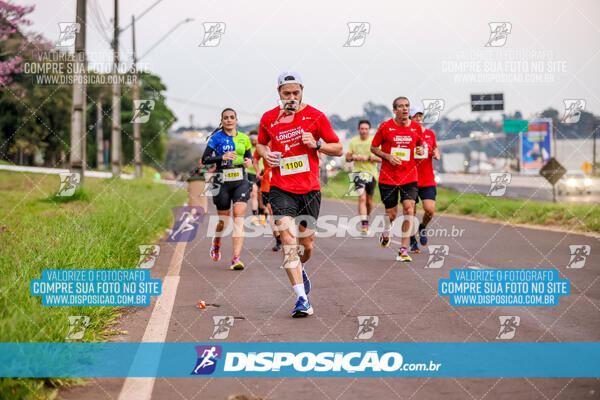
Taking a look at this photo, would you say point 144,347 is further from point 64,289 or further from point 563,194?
point 563,194

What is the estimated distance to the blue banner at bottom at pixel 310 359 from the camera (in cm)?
506

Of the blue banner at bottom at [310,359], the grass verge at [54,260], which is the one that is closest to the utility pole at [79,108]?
the grass verge at [54,260]

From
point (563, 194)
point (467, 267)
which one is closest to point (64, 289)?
point (467, 267)

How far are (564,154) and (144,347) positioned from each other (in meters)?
79.2

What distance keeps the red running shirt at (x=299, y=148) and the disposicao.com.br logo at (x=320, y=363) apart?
2293mm

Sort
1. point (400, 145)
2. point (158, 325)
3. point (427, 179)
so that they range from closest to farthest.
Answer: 1. point (158, 325)
2. point (400, 145)
3. point (427, 179)

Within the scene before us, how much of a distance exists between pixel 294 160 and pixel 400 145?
427 centimetres

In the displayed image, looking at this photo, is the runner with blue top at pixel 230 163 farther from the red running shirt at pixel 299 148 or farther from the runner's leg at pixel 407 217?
the red running shirt at pixel 299 148

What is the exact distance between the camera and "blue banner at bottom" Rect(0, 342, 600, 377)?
506 cm

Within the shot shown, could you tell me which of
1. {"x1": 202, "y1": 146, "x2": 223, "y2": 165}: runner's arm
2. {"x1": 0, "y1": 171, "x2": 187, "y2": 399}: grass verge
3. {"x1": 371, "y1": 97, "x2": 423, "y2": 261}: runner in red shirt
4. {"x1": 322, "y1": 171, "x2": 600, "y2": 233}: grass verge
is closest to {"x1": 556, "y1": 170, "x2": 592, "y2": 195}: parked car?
{"x1": 322, "y1": 171, "x2": 600, "y2": 233}: grass verge

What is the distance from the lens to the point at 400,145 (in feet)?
37.7

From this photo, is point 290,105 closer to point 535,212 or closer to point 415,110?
point 415,110

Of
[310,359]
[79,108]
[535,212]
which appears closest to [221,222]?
[310,359]

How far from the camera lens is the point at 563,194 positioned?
4066 cm
